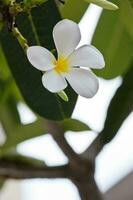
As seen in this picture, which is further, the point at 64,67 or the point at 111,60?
the point at 111,60

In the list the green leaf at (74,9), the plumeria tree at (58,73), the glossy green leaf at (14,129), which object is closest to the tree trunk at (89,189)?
the plumeria tree at (58,73)

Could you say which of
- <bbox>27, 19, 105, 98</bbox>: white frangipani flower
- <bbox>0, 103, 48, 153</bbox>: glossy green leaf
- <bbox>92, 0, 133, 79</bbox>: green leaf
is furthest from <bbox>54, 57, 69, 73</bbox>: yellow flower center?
<bbox>0, 103, 48, 153</bbox>: glossy green leaf

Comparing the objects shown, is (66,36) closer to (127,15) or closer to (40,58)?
(40,58)

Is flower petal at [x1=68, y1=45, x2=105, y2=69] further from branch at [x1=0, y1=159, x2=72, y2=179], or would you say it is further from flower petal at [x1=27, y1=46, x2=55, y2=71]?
branch at [x1=0, y1=159, x2=72, y2=179]

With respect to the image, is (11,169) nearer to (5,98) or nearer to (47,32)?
(5,98)

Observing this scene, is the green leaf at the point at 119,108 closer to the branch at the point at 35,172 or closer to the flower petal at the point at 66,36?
the branch at the point at 35,172

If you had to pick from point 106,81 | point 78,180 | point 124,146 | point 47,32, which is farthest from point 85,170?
point 124,146

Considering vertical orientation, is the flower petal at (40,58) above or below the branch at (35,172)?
above
